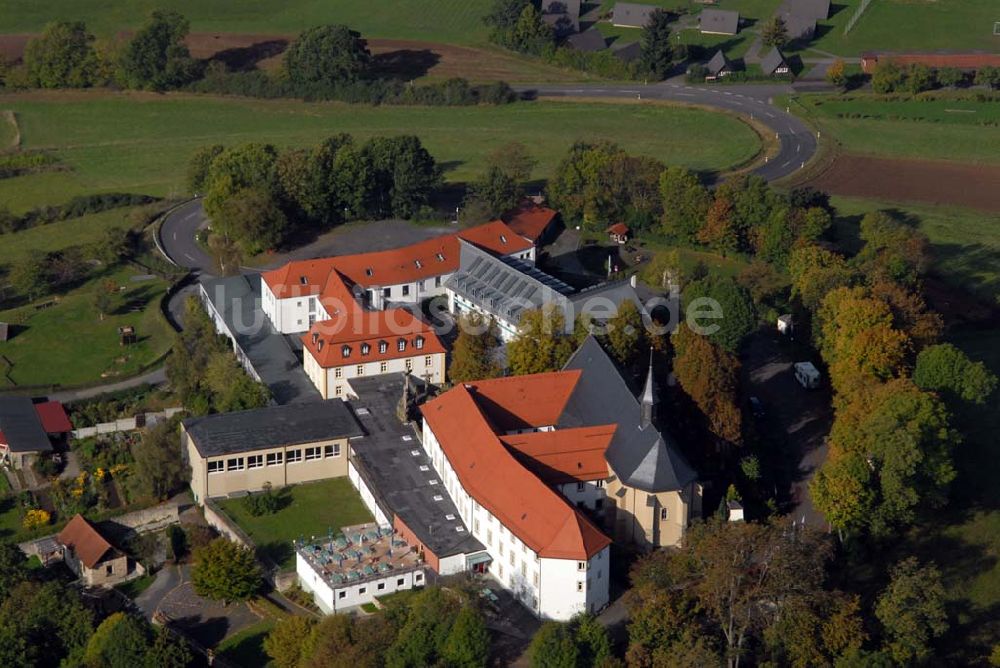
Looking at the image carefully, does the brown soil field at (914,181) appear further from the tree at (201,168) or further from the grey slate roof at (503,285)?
the tree at (201,168)

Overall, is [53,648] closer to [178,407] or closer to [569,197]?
[178,407]

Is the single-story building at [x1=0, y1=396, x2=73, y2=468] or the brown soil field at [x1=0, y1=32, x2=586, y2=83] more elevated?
the brown soil field at [x1=0, y1=32, x2=586, y2=83]

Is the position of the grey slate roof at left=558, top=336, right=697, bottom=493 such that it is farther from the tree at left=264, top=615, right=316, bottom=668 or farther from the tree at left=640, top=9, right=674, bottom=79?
the tree at left=640, top=9, right=674, bottom=79

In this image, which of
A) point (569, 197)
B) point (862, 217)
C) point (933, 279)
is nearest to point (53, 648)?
point (569, 197)

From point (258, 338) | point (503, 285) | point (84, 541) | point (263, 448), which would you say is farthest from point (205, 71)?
point (84, 541)

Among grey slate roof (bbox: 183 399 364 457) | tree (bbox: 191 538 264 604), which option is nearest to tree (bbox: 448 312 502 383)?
grey slate roof (bbox: 183 399 364 457)

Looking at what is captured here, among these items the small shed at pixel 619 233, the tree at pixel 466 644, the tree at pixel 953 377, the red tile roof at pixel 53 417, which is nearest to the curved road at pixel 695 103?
the small shed at pixel 619 233

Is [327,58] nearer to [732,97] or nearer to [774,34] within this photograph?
[732,97]
